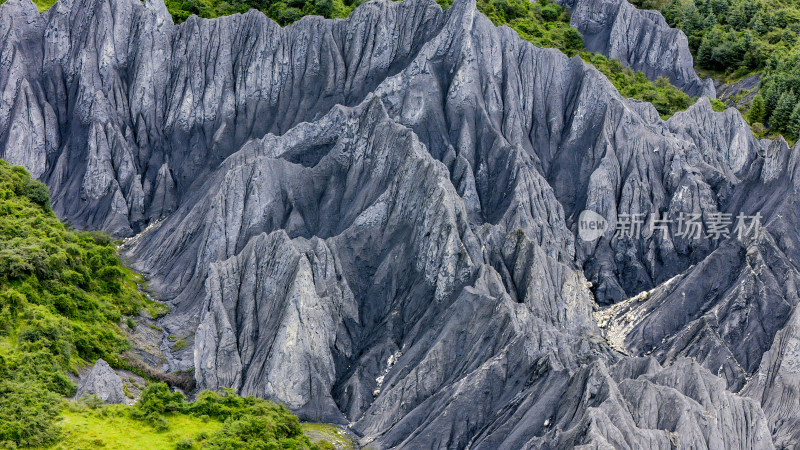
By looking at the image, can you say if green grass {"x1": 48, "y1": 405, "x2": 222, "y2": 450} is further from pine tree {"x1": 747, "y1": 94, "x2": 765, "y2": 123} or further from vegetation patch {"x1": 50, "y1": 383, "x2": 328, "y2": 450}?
pine tree {"x1": 747, "y1": 94, "x2": 765, "y2": 123}

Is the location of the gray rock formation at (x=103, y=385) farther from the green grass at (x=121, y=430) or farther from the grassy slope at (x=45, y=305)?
the green grass at (x=121, y=430)

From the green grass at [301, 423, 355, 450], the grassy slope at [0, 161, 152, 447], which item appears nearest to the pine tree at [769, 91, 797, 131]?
the green grass at [301, 423, 355, 450]

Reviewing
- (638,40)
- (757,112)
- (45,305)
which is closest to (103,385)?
(45,305)

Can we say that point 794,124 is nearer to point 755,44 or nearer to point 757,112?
point 757,112

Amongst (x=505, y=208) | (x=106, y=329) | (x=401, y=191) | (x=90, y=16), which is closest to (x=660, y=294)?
(x=505, y=208)

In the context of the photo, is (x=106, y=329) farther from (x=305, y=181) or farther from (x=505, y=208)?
(x=505, y=208)
